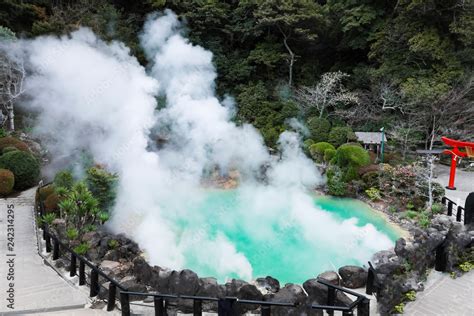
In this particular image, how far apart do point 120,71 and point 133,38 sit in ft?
25.6

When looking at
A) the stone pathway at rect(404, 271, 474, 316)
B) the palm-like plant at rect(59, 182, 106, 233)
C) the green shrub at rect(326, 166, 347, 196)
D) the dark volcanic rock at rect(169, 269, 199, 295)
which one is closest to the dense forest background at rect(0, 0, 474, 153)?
the green shrub at rect(326, 166, 347, 196)

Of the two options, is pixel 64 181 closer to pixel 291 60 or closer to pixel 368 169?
pixel 368 169

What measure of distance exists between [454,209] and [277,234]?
6.22m

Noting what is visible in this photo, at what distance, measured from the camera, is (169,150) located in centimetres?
1691

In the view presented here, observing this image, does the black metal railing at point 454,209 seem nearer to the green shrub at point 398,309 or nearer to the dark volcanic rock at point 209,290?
the green shrub at point 398,309

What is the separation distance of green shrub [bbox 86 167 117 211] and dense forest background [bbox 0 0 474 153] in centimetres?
987

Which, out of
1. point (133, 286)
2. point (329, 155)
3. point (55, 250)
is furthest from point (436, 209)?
point (55, 250)

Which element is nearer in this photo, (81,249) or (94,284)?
(94,284)

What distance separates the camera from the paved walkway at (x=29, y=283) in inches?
243

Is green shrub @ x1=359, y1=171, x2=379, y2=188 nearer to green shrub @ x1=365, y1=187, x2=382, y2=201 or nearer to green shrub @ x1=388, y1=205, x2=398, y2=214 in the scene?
green shrub @ x1=365, y1=187, x2=382, y2=201

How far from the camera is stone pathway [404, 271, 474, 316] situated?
6449mm

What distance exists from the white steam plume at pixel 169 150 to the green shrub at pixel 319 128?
40.5 inches

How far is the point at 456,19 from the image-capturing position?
17.5 m

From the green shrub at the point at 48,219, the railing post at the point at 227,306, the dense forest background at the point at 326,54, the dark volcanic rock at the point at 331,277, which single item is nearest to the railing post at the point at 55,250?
the green shrub at the point at 48,219
